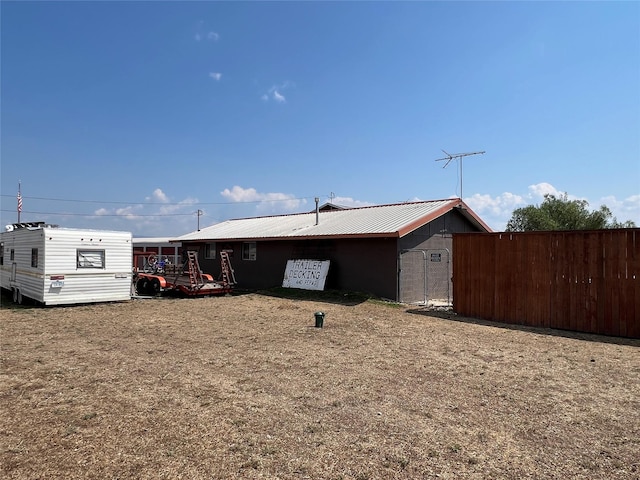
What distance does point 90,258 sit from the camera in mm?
13656

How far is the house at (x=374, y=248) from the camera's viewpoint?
48.8 ft

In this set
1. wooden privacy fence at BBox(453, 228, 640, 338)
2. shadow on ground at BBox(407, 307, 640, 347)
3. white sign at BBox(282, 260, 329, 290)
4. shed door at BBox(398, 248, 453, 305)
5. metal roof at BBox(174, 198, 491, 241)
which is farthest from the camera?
white sign at BBox(282, 260, 329, 290)

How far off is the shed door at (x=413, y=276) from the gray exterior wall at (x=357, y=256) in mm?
248

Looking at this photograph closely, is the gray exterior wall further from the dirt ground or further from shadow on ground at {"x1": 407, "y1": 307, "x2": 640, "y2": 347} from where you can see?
the dirt ground

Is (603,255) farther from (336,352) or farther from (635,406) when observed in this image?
(336,352)

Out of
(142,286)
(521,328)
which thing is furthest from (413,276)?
(142,286)

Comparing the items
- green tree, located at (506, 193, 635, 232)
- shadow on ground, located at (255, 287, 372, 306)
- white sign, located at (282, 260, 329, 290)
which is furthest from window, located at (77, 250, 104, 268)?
green tree, located at (506, 193, 635, 232)

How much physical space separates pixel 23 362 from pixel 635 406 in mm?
8590

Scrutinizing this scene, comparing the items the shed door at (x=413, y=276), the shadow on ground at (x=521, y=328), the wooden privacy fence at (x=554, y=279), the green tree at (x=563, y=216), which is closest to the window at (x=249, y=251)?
the shed door at (x=413, y=276)

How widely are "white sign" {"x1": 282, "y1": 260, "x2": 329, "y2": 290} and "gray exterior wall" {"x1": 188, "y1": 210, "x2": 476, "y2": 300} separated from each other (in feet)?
0.94

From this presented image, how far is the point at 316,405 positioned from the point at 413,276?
1080 cm

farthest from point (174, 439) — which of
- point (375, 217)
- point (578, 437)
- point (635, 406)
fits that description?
point (375, 217)

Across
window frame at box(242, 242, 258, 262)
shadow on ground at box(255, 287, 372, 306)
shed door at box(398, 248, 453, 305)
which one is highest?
window frame at box(242, 242, 258, 262)

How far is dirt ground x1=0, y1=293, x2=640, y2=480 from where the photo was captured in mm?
3645
